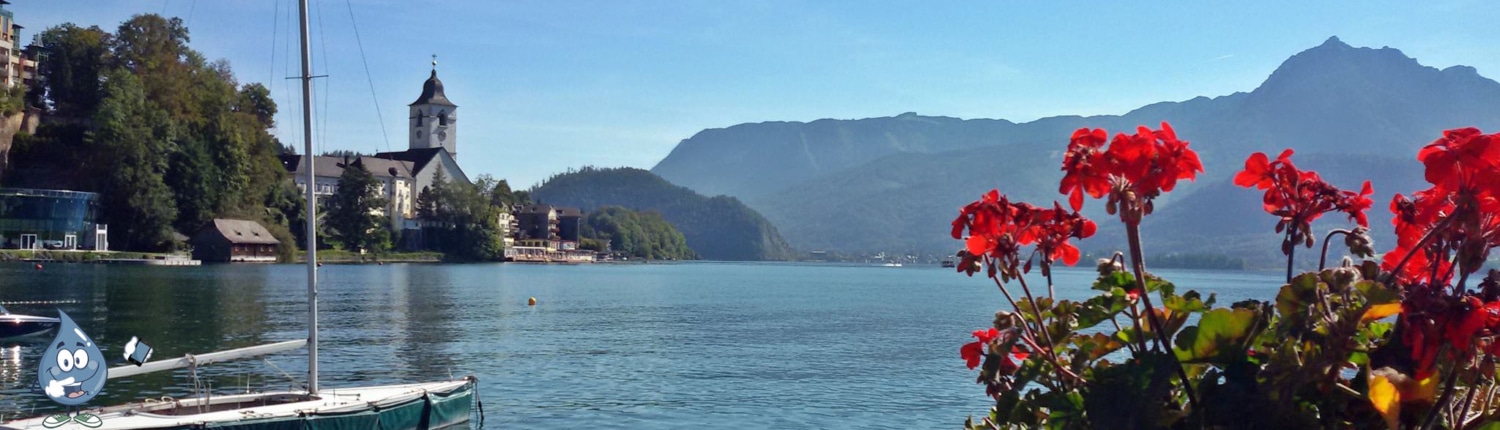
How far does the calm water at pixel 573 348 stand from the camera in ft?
85.3

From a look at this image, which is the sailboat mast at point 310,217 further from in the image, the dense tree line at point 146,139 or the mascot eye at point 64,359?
the dense tree line at point 146,139

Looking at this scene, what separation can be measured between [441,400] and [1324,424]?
1846cm

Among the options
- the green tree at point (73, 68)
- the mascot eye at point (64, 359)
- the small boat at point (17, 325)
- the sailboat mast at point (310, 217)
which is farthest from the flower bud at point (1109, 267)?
the green tree at point (73, 68)

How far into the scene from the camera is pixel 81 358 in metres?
13.2

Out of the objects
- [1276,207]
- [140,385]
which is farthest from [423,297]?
[1276,207]

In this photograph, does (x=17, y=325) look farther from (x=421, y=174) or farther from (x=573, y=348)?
(x=421, y=174)

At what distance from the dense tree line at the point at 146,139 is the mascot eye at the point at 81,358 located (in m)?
106

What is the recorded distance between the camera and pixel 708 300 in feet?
250

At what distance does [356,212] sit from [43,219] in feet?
129

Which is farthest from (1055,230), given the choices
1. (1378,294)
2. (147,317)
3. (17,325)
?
(147,317)

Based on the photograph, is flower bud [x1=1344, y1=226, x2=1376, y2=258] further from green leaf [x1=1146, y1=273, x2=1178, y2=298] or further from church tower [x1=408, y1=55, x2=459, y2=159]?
church tower [x1=408, y1=55, x2=459, y2=159]

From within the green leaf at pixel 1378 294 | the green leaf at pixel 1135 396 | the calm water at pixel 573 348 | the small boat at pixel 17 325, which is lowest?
the calm water at pixel 573 348

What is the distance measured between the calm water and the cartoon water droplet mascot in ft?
19.4

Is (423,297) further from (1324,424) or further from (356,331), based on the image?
(1324,424)
